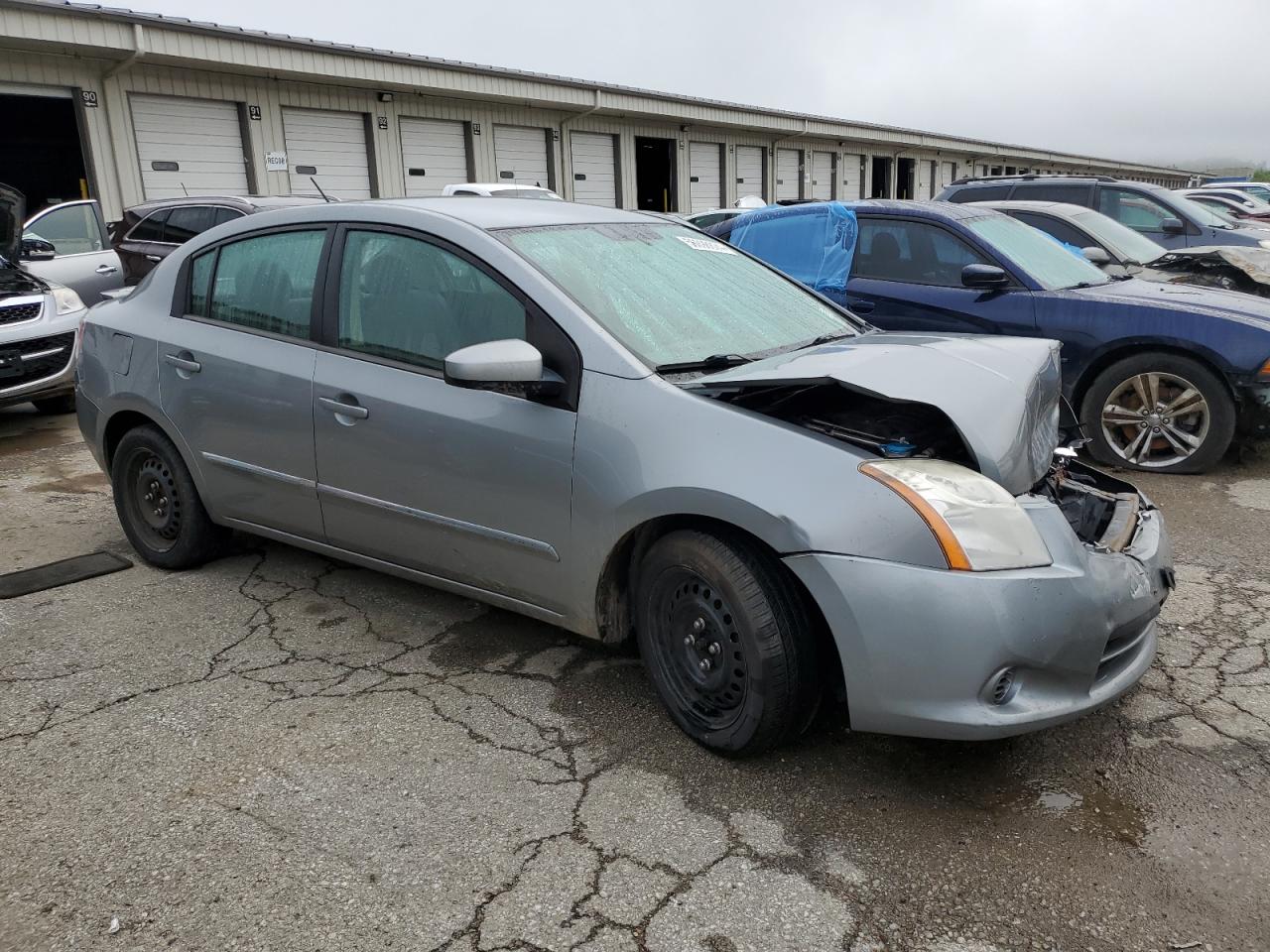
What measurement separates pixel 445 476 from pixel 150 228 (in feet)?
30.4

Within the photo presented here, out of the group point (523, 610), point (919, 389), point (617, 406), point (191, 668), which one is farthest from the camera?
point (191, 668)

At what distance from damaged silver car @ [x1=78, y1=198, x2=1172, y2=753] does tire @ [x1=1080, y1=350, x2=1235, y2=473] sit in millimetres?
2680

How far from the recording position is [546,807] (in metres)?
2.66

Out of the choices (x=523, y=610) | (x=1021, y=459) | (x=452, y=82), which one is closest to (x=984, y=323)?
(x=1021, y=459)

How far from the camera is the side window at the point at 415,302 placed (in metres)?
3.24

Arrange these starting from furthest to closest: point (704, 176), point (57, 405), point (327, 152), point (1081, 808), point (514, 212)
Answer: point (704, 176)
point (327, 152)
point (57, 405)
point (514, 212)
point (1081, 808)

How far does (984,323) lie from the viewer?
20.6ft

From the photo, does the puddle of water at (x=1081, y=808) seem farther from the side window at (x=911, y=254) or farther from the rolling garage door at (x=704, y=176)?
the rolling garage door at (x=704, y=176)

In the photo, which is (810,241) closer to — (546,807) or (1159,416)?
(1159,416)

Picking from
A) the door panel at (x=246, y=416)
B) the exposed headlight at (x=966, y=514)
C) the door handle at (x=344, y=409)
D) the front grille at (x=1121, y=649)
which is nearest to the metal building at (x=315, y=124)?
the door panel at (x=246, y=416)

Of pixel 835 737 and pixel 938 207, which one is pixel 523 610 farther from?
A: pixel 938 207

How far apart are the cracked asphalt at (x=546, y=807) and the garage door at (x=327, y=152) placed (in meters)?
13.6

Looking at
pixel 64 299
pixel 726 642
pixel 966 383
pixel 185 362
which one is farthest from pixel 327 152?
pixel 726 642

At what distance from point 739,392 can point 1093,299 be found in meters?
4.14
